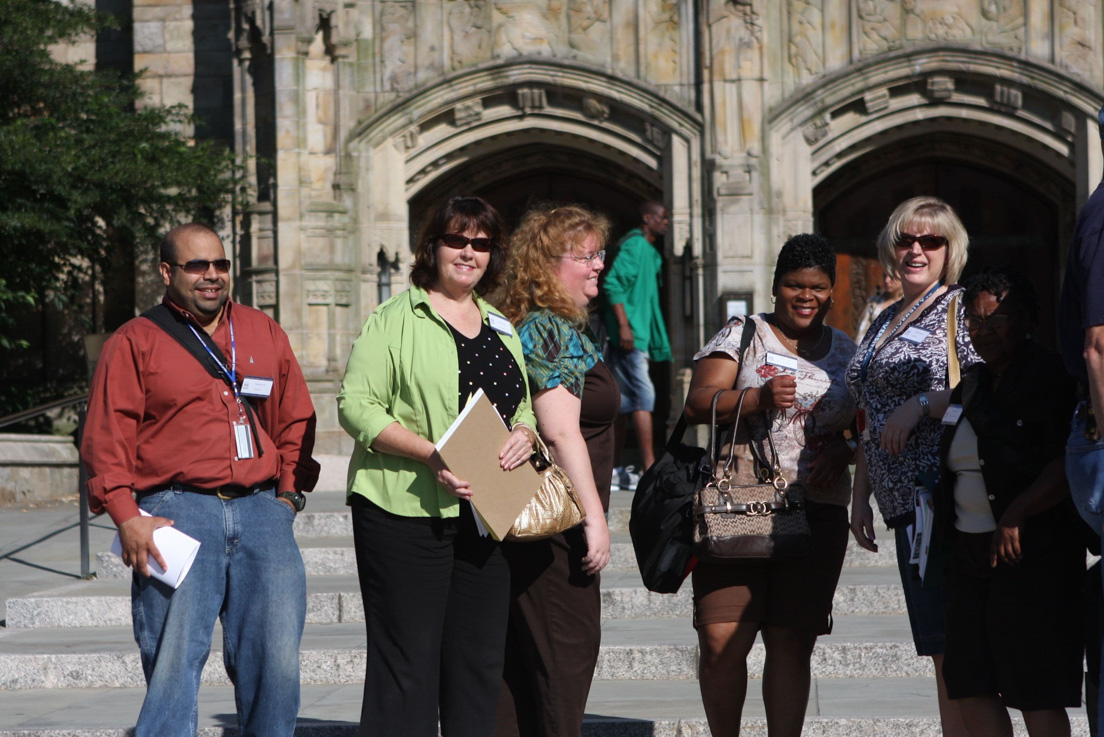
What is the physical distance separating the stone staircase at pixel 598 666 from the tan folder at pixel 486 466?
4.91 feet

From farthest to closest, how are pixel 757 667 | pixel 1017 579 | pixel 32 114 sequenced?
pixel 32 114 < pixel 757 667 < pixel 1017 579

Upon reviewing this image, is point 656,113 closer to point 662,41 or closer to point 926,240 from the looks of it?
point 662,41

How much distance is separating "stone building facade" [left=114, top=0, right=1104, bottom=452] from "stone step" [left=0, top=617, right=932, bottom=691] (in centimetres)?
496

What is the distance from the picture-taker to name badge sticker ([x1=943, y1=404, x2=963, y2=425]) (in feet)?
12.5

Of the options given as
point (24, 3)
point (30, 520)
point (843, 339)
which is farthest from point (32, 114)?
point (843, 339)

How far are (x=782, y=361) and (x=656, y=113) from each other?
23.4ft

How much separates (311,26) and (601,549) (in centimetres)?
805

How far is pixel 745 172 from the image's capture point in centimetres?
1079

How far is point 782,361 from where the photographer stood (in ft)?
13.7

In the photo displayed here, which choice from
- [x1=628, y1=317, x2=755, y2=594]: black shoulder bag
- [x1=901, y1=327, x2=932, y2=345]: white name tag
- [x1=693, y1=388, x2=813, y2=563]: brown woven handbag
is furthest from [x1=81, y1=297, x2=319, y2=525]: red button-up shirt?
[x1=901, y1=327, x2=932, y2=345]: white name tag

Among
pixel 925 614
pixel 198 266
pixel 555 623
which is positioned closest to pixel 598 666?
pixel 555 623

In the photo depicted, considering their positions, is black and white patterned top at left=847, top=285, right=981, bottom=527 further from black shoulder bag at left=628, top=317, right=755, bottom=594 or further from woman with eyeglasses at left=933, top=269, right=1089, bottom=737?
black shoulder bag at left=628, top=317, right=755, bottom=594

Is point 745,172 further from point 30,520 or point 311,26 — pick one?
point 30,520

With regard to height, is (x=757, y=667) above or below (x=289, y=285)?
below
